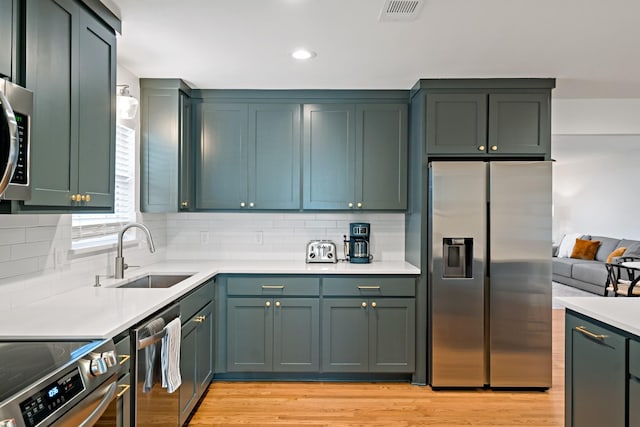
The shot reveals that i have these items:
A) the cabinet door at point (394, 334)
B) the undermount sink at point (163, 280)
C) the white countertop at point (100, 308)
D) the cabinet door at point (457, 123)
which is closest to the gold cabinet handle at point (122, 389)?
the white countertop at point (100, 308)

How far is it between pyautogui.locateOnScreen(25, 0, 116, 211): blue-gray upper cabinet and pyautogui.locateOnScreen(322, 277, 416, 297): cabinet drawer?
5.71ft

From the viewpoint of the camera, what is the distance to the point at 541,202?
3.36 meters

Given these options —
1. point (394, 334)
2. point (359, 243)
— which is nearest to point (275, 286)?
point (359, 243)

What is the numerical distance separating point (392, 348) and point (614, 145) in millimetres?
5622

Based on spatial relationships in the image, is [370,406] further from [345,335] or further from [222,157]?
[222,157]

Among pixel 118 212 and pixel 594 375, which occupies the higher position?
pixel 118 212

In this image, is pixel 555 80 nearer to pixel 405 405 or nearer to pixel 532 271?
pixel 532 271

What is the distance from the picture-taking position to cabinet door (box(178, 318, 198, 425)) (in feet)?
8.54

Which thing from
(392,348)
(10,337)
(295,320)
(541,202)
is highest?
(541,202)

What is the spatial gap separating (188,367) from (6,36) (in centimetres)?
197

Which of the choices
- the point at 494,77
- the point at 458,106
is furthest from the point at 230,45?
the point at 494,77

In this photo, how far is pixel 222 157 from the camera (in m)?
3.76

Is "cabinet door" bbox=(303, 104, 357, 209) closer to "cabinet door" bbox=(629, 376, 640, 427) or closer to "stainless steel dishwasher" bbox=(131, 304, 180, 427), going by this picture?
"stainless steel dishwasher" bbox=(131, 304, 180, 427)

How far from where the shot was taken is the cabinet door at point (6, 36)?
1.52 meters
